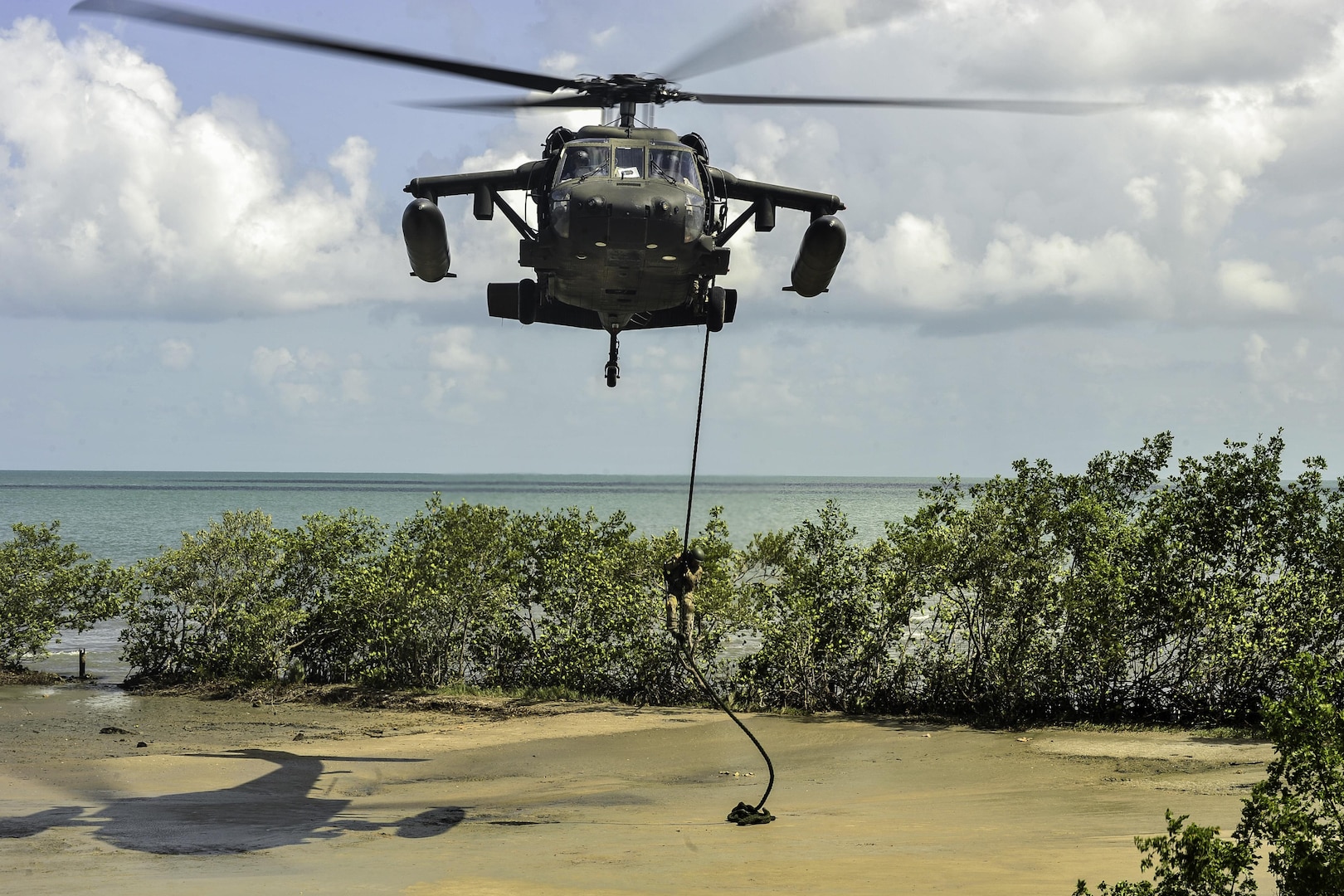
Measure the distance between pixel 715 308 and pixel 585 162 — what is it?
2.22m

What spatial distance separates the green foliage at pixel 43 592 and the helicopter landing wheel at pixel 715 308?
19667mm

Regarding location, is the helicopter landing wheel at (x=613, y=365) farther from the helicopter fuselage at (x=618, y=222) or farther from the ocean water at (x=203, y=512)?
the ocean water at (x=203, y=512)

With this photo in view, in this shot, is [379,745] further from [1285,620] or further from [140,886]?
[1285,620]

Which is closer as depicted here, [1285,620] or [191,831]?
[191,831]

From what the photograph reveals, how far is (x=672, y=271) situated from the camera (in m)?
11.4

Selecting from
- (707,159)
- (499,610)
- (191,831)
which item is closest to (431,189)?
(707,159)

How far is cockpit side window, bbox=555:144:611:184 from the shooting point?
1130 cm

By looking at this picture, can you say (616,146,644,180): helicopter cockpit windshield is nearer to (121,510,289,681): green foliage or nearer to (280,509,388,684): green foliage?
(280,509,388,684): green foliage

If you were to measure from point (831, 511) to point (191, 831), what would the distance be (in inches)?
519

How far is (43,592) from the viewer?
86.9 ft

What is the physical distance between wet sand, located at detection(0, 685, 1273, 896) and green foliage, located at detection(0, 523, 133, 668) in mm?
2103

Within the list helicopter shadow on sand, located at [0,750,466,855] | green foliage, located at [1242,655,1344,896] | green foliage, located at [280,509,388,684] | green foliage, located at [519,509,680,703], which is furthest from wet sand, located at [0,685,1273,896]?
green foliage, located at [1242,655,1344,896]

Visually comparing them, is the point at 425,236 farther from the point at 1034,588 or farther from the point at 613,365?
the point at 1034,588

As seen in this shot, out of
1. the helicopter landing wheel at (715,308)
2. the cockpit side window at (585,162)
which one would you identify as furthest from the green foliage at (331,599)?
the cockpit side window at (585,162)
